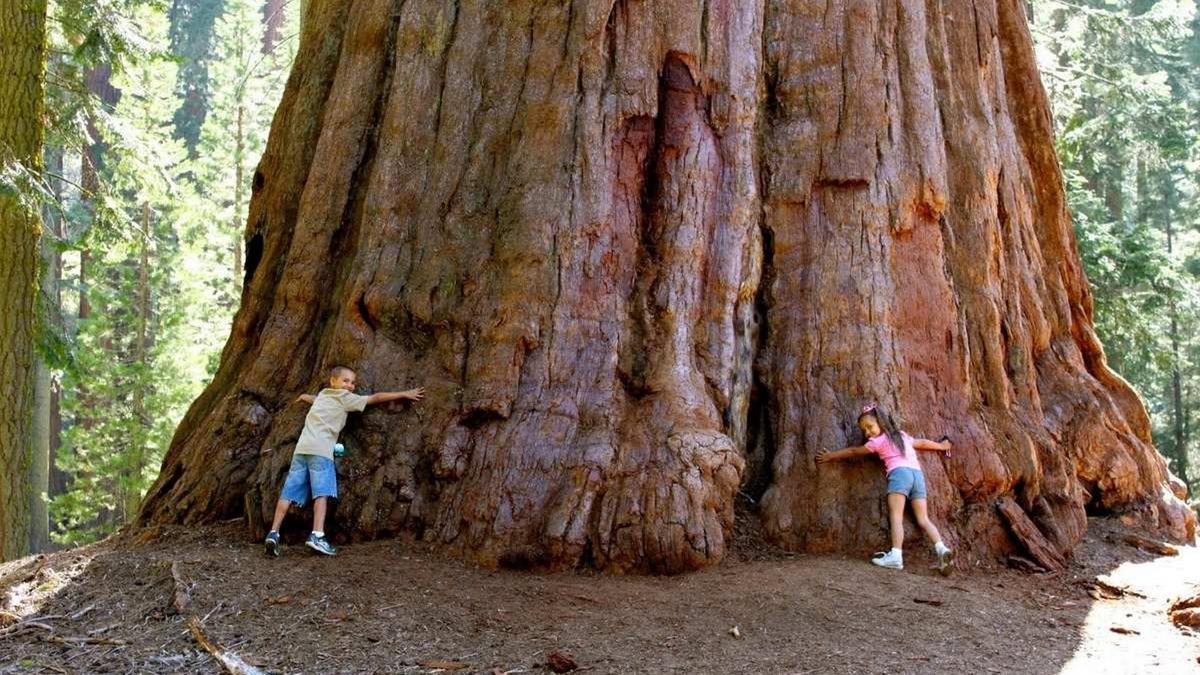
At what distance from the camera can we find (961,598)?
581cm

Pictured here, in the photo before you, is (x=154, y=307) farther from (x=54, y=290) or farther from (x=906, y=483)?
(x=906, y=483)

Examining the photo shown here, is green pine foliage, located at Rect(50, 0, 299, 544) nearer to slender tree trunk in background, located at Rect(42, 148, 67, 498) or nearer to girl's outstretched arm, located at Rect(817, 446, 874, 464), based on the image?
slender tree trunk in background, located at Rect(42, 148, 67, 498)

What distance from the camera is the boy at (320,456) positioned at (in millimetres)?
6125

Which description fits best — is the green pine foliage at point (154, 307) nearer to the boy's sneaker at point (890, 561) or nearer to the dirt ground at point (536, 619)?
the dirt ground at point (536, 619)

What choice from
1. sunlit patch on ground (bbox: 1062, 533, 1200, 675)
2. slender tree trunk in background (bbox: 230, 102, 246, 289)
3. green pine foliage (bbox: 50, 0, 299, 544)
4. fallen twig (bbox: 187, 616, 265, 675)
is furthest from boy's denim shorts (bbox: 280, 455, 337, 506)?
slender tree trunk in background (bbox: 230, 102, 246, 289)

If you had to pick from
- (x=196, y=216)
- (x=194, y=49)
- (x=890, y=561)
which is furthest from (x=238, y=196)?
(x=194, y=49)

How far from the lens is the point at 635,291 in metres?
6.65

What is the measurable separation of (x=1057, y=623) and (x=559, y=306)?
3.41m

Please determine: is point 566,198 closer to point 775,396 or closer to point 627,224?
point 627,224

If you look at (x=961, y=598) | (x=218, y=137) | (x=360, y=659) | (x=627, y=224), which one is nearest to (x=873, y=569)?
(x=961, y=598)

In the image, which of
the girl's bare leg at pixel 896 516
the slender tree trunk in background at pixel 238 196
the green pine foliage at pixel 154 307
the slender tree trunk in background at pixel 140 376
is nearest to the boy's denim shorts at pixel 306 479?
the girl's bare leg at pixel 896 516

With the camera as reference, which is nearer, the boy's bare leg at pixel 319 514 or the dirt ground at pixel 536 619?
the dirt ground at pixel 536 619

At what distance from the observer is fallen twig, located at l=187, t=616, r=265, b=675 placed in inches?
178

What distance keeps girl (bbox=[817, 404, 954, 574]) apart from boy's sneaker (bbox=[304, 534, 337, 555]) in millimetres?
3096
